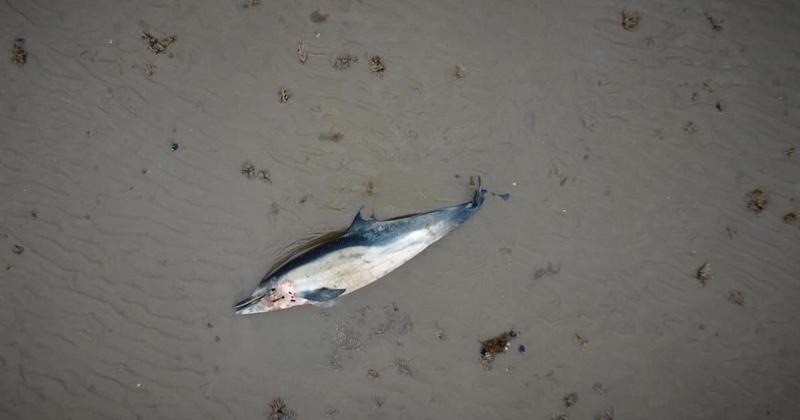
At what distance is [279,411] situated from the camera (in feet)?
15.5

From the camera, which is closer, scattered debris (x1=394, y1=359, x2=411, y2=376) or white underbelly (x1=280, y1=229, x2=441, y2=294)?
white underbelly (x1=280, y1=229, x2=441, y2=294)

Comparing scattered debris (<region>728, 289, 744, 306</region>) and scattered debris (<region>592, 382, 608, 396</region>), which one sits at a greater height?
scattered debris (<region>728, 289, 744, 306</region>)

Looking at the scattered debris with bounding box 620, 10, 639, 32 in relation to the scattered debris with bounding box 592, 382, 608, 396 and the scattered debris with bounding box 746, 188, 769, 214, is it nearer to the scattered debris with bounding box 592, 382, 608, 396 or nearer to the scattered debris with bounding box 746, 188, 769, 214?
the scattered debris with bounding box 746, 188, 769, 214

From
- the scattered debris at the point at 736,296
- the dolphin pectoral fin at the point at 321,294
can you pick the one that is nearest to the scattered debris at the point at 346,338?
the dolphin pectoral fin at the point at 321,294

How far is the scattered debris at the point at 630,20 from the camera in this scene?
15.5 feet

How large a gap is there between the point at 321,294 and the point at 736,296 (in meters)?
4.94

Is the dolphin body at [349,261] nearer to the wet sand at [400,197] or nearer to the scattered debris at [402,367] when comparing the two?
the wet sand at [400,197]

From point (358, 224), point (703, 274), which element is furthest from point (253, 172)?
point (703, 274)

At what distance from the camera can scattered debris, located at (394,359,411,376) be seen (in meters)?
4.76

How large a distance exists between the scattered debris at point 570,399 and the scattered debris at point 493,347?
3.10 ft

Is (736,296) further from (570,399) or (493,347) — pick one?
(493,347)

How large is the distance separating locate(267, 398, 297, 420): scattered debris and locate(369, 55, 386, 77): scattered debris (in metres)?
4.07

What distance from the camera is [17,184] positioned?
4676mm

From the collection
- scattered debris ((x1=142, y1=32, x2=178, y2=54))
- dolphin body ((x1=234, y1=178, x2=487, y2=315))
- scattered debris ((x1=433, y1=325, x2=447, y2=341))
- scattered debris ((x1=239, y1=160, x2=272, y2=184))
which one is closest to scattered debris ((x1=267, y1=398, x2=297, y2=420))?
dolphin body ((x1=234, y1=178, x2=487, y2=315))
